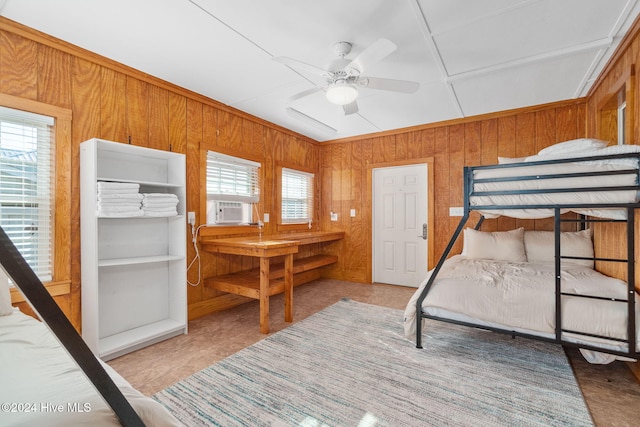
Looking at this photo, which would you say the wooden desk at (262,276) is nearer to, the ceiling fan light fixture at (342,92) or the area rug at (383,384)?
the area rug at (383,384)

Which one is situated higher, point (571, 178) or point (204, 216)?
point (571, 178)

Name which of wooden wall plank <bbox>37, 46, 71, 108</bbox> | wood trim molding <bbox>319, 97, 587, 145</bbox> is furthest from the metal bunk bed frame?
wooden wall plank <bbox>37, 46, 71, 108</bbox>

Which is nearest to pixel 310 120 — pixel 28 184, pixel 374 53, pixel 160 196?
pixel 374 53

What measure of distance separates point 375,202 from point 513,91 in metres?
2.37

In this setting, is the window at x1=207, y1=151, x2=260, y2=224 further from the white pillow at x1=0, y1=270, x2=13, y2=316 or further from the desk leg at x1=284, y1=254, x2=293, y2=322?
the white pillow at x1=0, y1=270, x2=13, y2=316

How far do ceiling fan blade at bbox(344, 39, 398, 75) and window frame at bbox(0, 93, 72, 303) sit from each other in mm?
2315

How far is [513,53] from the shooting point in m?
2.40

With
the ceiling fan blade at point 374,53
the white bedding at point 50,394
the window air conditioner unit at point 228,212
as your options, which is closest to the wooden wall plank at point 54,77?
the window air conditioner unit at point 228,212

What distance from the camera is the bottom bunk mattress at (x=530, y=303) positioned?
1871 millimetres

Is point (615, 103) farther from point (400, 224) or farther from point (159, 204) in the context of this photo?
point (159, 204)

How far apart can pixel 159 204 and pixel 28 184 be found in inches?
34.3

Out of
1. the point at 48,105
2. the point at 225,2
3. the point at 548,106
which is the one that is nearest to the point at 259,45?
the point at 225,2

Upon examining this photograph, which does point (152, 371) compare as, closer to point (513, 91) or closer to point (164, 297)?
point (164, 297)

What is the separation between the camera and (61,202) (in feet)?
7.47
